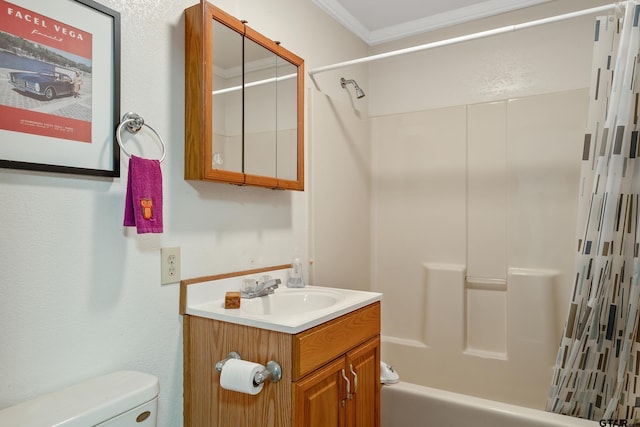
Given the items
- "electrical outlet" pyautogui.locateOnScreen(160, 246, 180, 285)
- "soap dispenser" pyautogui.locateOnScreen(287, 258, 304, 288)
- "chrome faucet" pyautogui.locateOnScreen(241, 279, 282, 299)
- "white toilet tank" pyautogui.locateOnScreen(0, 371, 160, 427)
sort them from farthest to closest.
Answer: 1. "soap dispenser" pyautogui.locateOnScreen(287, 258, 304, 288)
2. "chrome faucet" pyautogui.locateOnScreen(241, 279, 282, 299)
3. "electrical outlet" pyautogui.locateOnScreen(160, 246, 180, 285)
4. "white toilet tank" pyautogui.locateOnScreen(0, 371, 160, 427)

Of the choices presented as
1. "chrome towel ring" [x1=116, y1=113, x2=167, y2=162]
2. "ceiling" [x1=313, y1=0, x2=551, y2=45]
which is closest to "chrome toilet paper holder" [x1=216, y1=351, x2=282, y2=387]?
"chrome towel ring" [x1=116, y1=113, x2=167, y2=162]

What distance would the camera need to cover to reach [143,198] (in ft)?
4.09

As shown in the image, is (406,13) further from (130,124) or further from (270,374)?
(270,374)

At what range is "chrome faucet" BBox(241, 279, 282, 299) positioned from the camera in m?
1.64

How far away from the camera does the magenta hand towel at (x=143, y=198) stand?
1.23 metres

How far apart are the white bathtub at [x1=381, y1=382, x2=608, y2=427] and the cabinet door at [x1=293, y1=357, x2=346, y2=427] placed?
0.51m

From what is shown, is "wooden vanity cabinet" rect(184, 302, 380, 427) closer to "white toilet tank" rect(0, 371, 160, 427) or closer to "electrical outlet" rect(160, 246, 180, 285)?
"electrical outlet" rect(160, 246, 180, 285)

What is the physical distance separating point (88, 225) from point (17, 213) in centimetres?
18

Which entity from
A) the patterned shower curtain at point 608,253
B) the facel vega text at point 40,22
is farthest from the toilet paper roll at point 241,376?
the patterned shower curtain at point 608,253

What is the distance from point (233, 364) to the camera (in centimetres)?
126

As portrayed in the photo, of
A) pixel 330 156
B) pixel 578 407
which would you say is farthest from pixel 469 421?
pixel 330 156

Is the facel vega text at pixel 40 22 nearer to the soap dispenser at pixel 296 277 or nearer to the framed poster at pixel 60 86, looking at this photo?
the framed poster at pixel 60 86

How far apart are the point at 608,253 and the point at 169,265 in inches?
67.9

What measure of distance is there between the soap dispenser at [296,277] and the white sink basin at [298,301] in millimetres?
71
